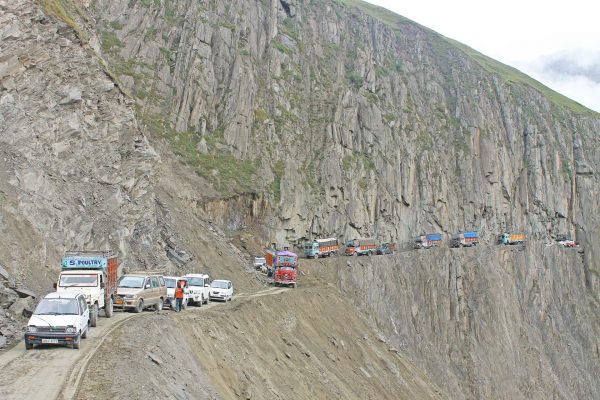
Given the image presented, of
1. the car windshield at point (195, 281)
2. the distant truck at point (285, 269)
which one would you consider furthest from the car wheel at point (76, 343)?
the distant truck at point (285, 269)

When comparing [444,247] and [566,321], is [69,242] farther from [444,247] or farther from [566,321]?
[566,321]

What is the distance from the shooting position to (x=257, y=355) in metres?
25.8

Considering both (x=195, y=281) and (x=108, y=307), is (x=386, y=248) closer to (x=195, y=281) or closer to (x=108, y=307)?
(x=195, y=281)

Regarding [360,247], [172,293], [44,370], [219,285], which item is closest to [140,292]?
[172,293]

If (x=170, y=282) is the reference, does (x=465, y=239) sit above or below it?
above

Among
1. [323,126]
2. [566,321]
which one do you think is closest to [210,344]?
[323,126]

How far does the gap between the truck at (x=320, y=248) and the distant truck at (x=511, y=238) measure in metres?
37.2

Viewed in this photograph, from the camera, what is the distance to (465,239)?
86.2 m

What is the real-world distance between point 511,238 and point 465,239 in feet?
41.4

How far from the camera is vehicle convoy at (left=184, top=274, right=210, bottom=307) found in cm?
3083

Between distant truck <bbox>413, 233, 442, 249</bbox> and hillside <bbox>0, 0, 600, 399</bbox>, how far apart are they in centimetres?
300

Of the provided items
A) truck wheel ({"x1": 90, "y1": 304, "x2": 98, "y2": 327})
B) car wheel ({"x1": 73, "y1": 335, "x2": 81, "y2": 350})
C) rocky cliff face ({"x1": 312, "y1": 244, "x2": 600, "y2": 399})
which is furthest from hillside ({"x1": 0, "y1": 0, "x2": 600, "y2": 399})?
car wheel ({"x1": 73, "y1": 335, "x2": 81, "y2": 350})

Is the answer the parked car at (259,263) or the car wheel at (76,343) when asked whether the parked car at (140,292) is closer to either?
the car wheel at (76,343)

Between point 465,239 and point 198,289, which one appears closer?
point 198,289
